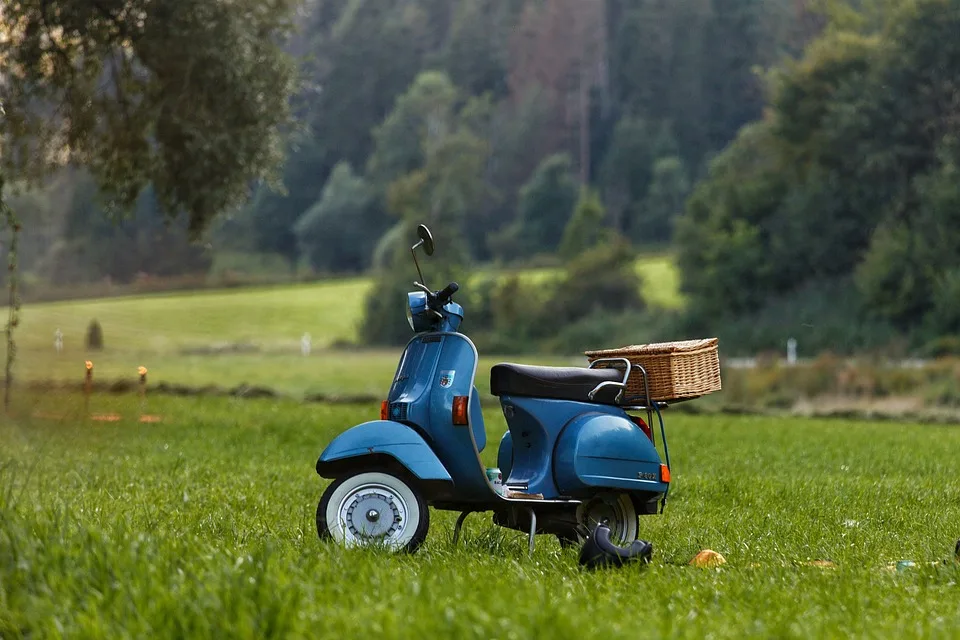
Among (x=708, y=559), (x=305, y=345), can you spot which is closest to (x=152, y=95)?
(x=708, y=559)

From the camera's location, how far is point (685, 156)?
81000 millimetres

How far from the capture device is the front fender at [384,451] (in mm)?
6996

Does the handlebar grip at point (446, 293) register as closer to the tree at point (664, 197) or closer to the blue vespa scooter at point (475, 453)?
the blue vespa scooter at point (475, 453)

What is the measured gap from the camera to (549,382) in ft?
25.0

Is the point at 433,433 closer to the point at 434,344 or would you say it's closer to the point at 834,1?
the point at 434,344

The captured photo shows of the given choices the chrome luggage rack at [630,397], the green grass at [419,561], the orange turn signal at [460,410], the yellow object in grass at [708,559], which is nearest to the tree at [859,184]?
the green grass at [419,561]

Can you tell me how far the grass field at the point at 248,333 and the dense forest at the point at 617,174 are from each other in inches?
93.8

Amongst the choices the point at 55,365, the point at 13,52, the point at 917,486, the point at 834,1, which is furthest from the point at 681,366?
the point at 834,1

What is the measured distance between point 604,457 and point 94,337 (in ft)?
106

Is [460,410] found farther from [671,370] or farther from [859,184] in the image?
[859,184]

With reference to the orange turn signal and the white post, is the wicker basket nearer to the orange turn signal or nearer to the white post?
the orange turn signal

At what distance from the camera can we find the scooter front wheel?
7031 mm

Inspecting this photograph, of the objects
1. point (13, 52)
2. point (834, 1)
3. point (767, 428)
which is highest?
point (834, 1)

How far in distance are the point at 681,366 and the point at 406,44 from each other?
274 ft
